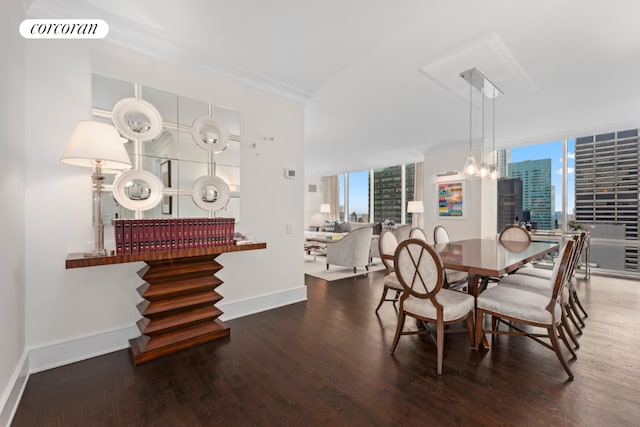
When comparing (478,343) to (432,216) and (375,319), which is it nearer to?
(375,319)

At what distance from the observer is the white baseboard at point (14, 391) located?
1.45 metres

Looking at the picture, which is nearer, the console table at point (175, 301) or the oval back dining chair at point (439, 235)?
the console table at point (175, 301)

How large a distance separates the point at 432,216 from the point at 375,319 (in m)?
4.15

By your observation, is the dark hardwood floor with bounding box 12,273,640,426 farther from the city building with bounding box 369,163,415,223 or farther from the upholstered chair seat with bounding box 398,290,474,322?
the city building with bounding box 369,163,415,223

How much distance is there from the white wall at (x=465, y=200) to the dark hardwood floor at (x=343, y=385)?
315 centimetres

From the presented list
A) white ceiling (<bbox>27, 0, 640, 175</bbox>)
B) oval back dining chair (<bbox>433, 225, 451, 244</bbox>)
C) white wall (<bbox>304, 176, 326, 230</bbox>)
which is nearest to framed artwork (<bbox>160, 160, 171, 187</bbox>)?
white ceiling (<bbox>27, 0, 640, 175</bbox>)

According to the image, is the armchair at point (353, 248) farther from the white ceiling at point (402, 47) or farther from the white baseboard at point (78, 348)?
the white baseboard at point (78, 348)

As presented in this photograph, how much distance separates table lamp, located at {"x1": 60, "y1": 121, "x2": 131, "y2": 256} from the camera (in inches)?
72.4

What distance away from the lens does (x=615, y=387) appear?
5.96ft

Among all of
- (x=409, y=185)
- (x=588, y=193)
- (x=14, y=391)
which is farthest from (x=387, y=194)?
(x=14, y=391)

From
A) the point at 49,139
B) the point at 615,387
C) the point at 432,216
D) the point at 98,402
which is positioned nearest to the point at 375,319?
the point at 615,387

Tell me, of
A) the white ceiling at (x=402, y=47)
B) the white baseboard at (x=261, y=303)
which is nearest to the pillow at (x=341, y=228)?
the white ceiling at (x=402, y=47)

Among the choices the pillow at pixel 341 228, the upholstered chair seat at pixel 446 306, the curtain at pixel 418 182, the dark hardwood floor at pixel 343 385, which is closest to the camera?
the dark hardwood floor at pixel 343 385

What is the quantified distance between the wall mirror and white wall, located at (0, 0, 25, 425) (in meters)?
0.48
